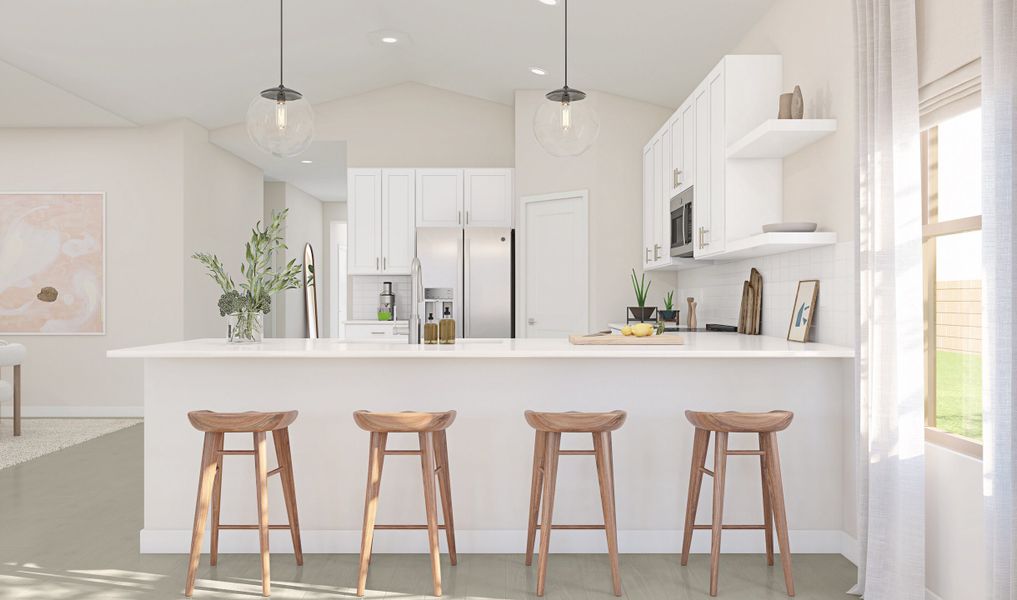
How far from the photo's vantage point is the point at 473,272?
22.8ft

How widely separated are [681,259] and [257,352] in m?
3.02

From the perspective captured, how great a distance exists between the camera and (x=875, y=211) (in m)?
2.82

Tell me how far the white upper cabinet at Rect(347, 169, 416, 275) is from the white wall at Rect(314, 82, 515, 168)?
1.46 feet

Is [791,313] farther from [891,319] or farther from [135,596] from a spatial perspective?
[135,596]

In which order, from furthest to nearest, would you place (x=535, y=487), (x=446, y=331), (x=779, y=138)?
(x=779, y=138), (x=446, y=331), (x=535, y=487)

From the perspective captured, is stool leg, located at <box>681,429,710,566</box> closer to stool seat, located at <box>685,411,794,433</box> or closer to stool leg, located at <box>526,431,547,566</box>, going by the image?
stool seat, located at <box>685,411,794,433</box>

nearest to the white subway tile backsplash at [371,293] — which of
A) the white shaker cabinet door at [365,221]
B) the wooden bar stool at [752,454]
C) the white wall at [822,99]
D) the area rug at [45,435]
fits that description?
the white shaker cabinet door at [365,221]

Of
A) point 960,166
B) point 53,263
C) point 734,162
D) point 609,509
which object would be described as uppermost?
point 734,162

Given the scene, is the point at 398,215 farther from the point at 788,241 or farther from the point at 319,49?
the point at 788,241

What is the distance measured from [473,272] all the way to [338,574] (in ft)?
13.2

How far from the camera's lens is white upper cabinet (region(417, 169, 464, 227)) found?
23.4 ft

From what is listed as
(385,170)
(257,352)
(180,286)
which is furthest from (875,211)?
(180,286)

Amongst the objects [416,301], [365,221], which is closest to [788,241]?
[416,301]

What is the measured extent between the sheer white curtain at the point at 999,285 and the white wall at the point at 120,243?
21.9ft
